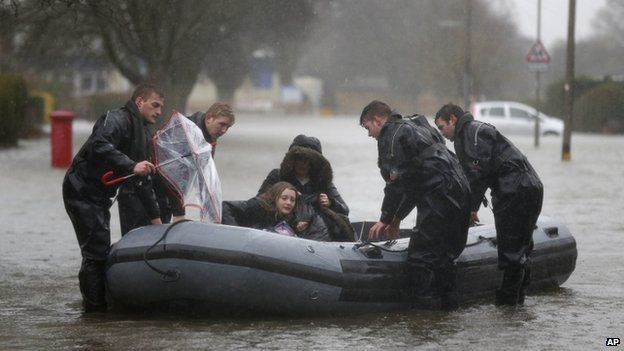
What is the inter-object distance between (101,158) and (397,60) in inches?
3150

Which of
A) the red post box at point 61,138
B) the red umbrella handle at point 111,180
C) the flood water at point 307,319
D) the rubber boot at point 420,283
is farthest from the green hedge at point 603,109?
the red umbrella handle at point 111,180

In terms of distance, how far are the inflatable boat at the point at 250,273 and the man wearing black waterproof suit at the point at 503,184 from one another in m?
0.77

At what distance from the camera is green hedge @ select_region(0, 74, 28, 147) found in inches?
1270

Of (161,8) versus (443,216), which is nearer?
(443,216)

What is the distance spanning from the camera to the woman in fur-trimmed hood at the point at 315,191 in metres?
11.0

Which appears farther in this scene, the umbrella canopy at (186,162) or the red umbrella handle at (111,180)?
the umbrella canopy at (186,162)

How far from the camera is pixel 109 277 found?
9.80 meters

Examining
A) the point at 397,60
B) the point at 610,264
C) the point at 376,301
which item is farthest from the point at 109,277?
the point at 397,60

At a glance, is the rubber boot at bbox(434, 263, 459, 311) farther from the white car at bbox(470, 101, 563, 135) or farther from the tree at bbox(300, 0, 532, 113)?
the tree at bbox(300, 0, 532, 113)

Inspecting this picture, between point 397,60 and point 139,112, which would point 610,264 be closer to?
point 139,112

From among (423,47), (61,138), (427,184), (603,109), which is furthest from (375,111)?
(423,47)

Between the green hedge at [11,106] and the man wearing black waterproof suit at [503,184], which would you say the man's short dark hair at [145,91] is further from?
the green hedge at [11,106]

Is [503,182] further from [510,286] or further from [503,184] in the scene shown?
[510,286]

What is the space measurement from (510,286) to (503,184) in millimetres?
783
